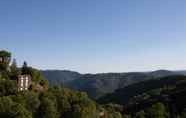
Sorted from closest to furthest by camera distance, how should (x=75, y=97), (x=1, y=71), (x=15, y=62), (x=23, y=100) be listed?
(x=23, y=100), (x=75, y=97), (x=1, y=71), (x=15, y=62)

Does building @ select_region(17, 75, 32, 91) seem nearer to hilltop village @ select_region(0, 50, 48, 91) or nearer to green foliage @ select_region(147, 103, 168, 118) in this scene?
hilltop village @ select_region(0, 50, 48, 91)

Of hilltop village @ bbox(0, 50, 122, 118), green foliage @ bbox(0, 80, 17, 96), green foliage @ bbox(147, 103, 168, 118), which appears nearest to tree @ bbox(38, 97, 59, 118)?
hilltop village @ bbox(0, 50, 122, 118)

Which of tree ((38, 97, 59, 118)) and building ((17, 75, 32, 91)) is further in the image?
building ((17, 75, 32, 91))

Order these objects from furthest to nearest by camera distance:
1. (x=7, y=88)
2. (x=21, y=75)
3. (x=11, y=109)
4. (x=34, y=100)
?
(x=21, y=75) < (x=7, y=88) < (x=34, y=100) < (x=11, y=109)

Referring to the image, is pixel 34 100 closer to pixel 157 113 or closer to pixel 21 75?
pixel 21 75

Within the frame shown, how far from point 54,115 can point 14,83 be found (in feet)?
54.9

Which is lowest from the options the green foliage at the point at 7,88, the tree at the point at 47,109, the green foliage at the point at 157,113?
the green foliage at the point at 157,113

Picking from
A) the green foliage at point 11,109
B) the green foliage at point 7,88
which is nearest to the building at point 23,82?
the green foliage at point 7,88

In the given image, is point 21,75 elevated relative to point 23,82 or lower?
elevated

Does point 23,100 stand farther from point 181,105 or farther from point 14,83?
point 181,105

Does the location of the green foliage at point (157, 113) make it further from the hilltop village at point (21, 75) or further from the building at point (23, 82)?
the building at point (23, 82)

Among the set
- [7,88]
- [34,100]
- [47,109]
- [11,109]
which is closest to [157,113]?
[47,109]

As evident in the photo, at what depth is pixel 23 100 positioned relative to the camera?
8062 cm

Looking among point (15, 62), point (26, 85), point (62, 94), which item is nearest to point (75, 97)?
point (62, 94)
